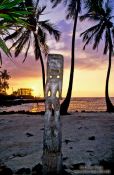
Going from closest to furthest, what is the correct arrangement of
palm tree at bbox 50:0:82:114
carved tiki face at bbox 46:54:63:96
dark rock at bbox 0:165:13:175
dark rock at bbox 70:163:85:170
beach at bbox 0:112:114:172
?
carved tiki face at bbox 46:54:63:96 → dark rock at bbox 0:165:13:175 → dark rock at bbox 70:163:85:170 → beach at bbox 0:112:114:172 → palm tree at bbox 50:0:82:114

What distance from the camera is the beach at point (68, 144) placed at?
26.6 feet

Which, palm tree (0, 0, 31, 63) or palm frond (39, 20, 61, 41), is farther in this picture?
palm frond (39, 20, 61, 41)

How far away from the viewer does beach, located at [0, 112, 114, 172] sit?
26.6 feet

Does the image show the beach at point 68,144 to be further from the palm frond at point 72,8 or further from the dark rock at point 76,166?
the palm frond at point 72,8

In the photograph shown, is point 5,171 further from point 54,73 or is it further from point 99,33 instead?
point 99,33

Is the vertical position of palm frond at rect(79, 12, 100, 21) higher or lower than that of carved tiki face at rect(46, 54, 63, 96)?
higher

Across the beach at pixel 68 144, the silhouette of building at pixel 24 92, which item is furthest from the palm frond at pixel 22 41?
the silhouette of building at pixel 24 92

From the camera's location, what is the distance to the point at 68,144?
31.8 ft

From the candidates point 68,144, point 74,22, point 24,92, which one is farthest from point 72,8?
point 24,92

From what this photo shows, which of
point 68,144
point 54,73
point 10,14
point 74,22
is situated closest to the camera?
point 10,14

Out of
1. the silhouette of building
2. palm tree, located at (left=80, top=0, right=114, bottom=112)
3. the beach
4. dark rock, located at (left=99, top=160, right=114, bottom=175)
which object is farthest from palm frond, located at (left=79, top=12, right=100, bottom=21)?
the silhouette of building

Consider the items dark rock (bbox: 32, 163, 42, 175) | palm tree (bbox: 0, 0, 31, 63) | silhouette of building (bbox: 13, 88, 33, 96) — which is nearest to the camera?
palm tree (bbox: 0, 0, 31, 63)

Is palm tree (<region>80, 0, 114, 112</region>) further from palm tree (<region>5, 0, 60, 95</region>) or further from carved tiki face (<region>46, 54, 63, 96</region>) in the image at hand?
carved tiki face (<region>46, 54, 63, 96</region>)

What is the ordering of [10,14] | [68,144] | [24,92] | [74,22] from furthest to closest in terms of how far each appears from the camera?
[24,92] < [74,22] < [68,144] < [10,14]
